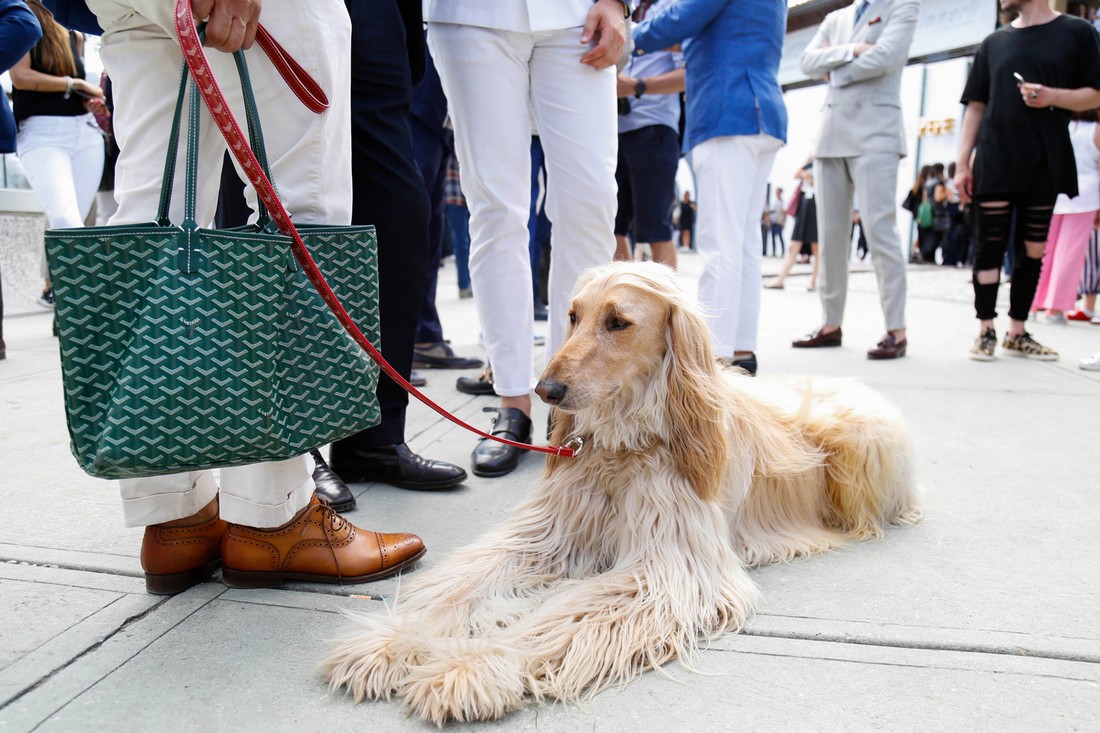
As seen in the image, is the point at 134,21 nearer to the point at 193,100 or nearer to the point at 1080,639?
the point at 193,100

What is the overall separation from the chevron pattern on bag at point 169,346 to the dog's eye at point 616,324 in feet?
2.73

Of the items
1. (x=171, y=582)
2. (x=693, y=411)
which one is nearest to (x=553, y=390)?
(x=693, y=411)

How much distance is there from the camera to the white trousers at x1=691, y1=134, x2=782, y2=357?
472cm

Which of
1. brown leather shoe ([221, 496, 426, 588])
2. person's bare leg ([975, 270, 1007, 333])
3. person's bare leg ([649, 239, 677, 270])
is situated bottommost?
brown leather shoe ([221, 496, 426, 588])

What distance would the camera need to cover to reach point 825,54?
599 centimetres

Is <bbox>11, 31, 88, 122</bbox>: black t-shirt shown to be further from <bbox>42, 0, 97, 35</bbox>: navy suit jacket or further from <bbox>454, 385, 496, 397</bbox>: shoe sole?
<bbox>42, 0, 97, 35</bbox>: navy suit jacket

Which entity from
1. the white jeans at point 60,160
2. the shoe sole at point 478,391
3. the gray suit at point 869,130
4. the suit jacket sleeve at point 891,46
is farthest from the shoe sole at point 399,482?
the suit jacket sleeve at point 891,46

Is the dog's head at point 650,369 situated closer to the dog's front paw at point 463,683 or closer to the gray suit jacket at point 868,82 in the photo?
the dog's front paw at point 463,683

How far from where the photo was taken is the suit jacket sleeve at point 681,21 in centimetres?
448

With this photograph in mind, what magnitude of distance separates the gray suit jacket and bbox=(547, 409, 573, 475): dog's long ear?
181 inches

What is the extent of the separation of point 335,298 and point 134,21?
33.3 inches

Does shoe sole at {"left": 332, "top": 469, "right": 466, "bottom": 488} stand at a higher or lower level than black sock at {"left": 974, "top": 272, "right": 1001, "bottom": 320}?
lower

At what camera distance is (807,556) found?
2463 millimetres

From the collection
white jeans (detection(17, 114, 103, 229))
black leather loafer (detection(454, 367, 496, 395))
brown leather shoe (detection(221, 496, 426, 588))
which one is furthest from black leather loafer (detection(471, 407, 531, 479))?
white jeans (detection(17, 114, 103, 229))
